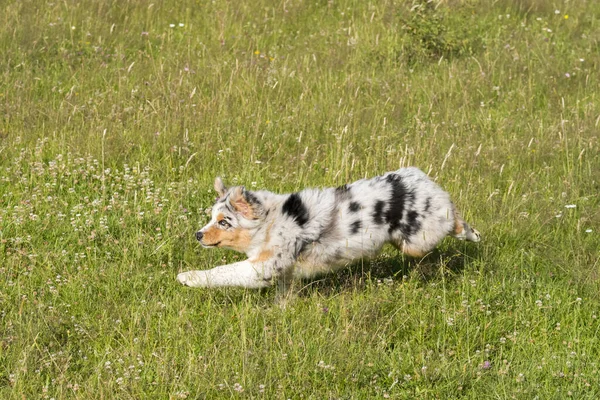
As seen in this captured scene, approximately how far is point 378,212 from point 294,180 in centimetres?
205

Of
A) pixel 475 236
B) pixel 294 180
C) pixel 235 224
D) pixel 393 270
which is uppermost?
pixel 235 224

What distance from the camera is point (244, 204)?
6672 millimetres

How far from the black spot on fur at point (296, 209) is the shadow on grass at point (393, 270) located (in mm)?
484

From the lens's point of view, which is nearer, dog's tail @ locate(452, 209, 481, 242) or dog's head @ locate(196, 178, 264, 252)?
dog's head @ locate(196, 178, 264, 252)

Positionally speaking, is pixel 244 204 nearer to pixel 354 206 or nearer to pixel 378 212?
pixel 354 206

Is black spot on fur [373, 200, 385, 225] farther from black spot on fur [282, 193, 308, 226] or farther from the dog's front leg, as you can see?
the dog's front leg

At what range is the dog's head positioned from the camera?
6.64 meters

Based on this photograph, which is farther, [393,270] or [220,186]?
[393,270]

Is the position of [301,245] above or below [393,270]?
above

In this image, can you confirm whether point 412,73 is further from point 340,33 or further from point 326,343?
point 326,343

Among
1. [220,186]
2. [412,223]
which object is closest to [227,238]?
[220,186]

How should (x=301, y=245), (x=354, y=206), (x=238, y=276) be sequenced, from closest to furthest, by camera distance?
(x=238, y=276) → (x=301, y=245) → (x=354, y=206)

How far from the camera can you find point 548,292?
6.76 meters

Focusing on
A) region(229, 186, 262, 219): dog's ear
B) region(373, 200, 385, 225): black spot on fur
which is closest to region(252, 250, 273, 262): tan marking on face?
region(229, 186, 262, 219): dog's ear
